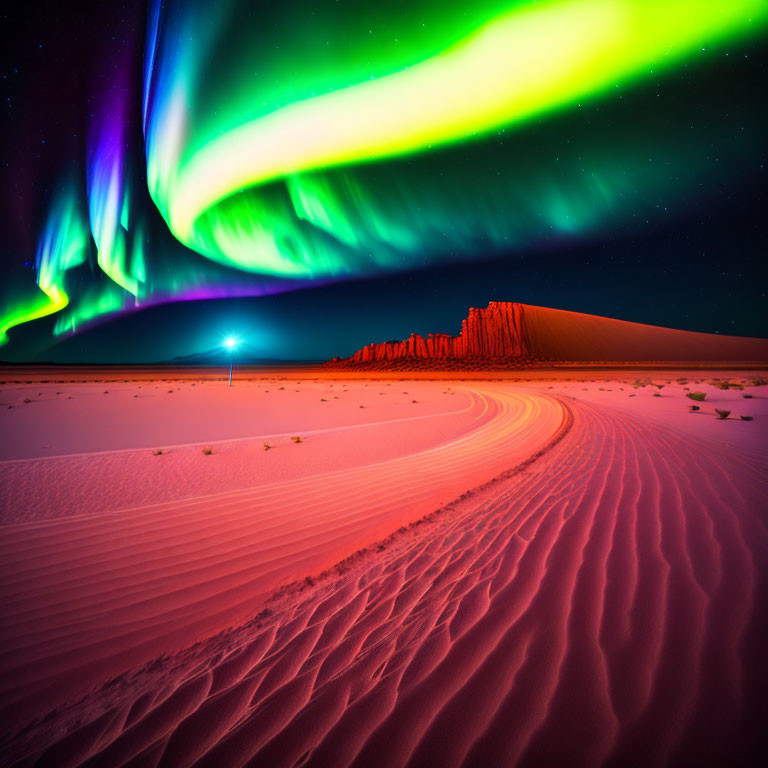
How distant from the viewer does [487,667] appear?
1902 millimetres

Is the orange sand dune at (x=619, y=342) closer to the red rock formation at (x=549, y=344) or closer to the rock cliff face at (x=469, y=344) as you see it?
the red rock formation at (x=549, y=344)

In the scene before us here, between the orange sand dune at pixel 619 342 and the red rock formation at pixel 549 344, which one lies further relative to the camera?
the orange sand dune at pixel 619 342

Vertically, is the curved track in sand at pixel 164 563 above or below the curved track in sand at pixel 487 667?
below

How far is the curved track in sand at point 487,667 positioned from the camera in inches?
59.6

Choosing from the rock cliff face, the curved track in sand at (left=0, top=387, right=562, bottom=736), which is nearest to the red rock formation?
the rock cliff face

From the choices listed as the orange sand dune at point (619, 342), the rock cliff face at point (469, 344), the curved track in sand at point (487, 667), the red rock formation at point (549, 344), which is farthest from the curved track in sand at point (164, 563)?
the orange sand dune at point (619, 342)

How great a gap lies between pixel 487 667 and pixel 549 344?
106 metres

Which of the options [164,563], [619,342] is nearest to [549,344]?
[619,342]

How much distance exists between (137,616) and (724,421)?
13016mm

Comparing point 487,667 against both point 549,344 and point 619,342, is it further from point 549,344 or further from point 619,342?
point 619,342

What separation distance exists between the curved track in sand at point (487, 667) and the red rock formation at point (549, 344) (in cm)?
8012

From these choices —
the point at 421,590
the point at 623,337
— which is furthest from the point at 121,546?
the point at 623,337

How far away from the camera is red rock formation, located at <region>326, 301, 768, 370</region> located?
92000 mm

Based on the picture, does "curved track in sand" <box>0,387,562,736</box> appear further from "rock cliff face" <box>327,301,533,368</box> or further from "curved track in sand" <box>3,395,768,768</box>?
"rock cliff face" <box>327,301,533,368</box>
